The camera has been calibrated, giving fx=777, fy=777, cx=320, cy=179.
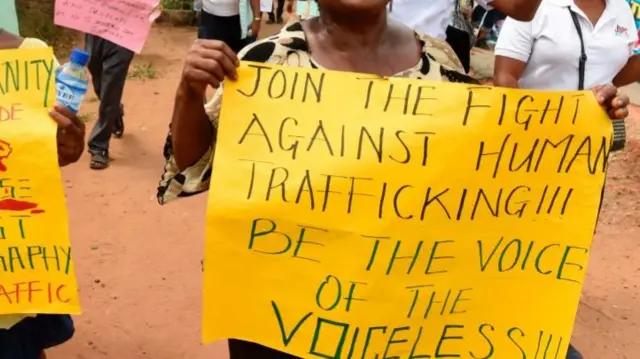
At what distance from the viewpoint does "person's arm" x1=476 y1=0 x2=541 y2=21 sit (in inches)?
88.0

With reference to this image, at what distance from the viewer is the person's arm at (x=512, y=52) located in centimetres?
280

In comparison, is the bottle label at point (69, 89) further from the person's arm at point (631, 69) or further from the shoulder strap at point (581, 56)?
the person's arm at point (631, 69)

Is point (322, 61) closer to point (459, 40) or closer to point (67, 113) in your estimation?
point (67, 113)

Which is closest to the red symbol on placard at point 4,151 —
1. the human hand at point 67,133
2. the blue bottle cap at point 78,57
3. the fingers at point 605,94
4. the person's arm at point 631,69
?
the human hand at point 67,133

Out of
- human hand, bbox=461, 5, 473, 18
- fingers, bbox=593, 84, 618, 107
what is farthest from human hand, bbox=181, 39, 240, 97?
human hand, bbox=461, 5, 473, 18

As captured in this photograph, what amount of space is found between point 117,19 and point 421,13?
191cm

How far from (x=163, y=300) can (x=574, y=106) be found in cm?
247

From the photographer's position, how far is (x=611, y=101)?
5.66 feet

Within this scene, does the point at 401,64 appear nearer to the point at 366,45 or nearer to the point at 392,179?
the point at 366,45

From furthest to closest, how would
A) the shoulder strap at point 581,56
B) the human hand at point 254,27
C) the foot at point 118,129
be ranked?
the foot at point 118,129 → the human hand at point 254,27 → the shoulder strap at point 581,56

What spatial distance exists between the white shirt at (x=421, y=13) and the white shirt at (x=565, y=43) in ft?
1.53

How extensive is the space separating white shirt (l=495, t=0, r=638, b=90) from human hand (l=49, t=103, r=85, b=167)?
1591 mm

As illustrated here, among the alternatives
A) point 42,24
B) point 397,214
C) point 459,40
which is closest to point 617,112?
point 397,214

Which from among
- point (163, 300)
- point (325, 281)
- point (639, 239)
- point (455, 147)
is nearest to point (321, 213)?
point (325, 281)
